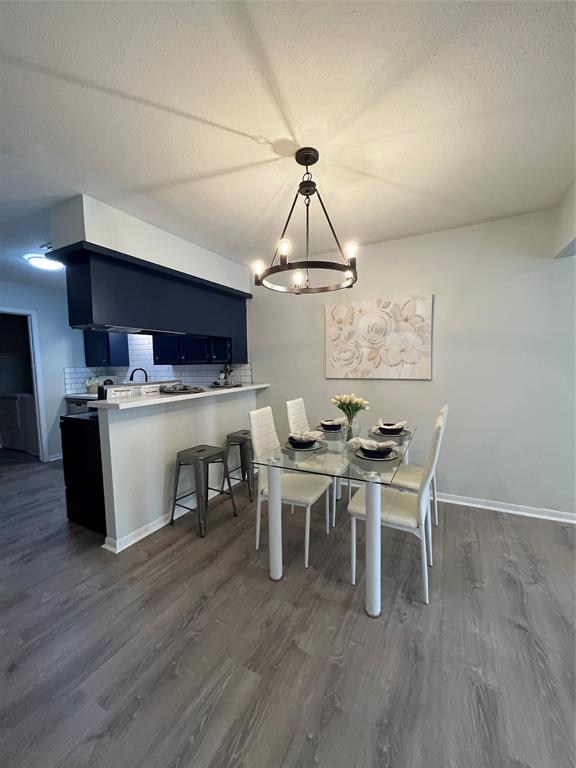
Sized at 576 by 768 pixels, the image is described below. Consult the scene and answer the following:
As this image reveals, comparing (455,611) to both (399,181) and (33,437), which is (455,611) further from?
(33,437)

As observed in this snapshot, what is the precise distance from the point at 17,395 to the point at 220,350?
3.71m

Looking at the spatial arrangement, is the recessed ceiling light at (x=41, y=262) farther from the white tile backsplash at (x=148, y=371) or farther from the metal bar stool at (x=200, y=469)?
the metal bar stool at (x=200, y=469)

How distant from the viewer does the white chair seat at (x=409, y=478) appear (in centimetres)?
229

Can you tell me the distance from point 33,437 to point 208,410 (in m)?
3.52

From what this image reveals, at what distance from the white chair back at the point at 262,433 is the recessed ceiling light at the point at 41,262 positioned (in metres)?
Answer: 2.70

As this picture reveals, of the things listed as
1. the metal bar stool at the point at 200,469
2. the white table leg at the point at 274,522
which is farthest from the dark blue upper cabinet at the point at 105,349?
the white table leg at the point at 274,522

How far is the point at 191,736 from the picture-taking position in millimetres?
1186

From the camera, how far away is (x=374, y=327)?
10.7 feet

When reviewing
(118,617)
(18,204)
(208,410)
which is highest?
(18,204)

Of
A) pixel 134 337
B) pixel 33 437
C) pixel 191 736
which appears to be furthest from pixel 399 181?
pixel 33 437

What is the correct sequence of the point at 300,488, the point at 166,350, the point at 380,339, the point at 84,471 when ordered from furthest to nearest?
the point at 166,350 → the point at 380,339 → the point at 84,471 → the point at 300,488

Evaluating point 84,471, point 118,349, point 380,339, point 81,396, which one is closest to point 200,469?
point 84,471

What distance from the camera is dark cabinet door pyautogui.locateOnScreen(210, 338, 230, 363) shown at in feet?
12.7

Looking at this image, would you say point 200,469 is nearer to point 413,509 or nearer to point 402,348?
point 413,509
